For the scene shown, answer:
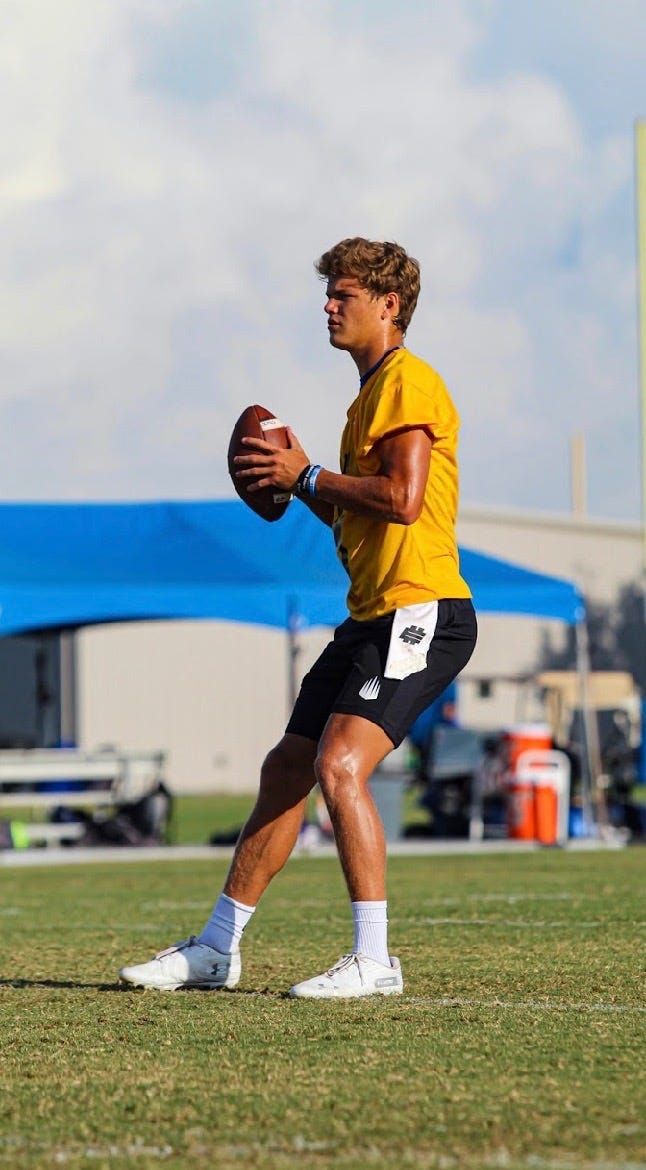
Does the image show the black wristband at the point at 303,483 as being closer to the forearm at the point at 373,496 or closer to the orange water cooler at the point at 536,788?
the forearm at the point at 373,496

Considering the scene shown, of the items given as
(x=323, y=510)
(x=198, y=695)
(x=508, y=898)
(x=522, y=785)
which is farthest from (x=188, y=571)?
(x=198, y=695)

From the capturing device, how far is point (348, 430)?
18.3 ft

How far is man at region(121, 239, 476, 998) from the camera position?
523 centimetres

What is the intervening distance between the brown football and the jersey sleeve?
28 centimetres

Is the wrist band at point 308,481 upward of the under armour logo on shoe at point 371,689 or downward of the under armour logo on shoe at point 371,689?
upward

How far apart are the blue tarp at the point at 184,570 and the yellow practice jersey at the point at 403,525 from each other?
1069 cm

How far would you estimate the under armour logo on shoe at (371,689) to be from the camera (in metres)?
5.28

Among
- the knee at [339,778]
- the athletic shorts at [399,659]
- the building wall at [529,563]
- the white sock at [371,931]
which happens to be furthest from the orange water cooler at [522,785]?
the building wall at [529,563]

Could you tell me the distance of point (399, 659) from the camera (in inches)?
208

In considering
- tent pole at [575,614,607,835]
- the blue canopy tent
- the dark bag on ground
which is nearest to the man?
the blue canopy tent

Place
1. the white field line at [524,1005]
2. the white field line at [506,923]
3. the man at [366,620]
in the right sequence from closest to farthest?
the white field line at [524,1005], the man at [366,620], the white field line at [506,923]

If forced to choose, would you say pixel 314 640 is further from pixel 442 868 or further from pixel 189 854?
pixel 442 868

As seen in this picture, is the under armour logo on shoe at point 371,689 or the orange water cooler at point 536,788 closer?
the under armour logo on shoe at point 371,689

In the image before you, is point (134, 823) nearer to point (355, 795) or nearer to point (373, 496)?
point (355, 795)
